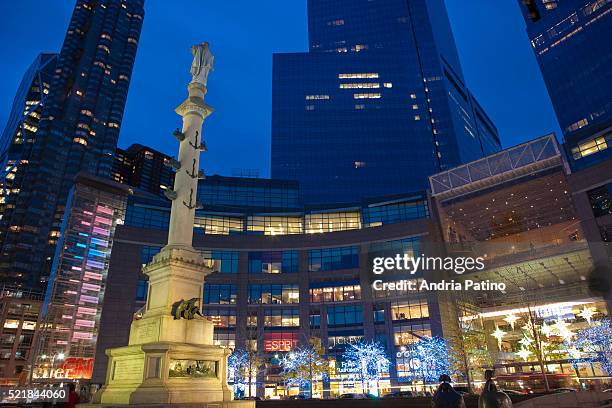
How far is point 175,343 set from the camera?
17672mm

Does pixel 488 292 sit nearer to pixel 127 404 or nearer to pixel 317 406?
pixel 317 406

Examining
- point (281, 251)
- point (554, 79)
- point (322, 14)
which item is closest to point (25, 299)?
point (281, 251)

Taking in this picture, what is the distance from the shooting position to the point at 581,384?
120 feet

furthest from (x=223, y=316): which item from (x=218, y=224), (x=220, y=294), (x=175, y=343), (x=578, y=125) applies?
(x=578, y=125)

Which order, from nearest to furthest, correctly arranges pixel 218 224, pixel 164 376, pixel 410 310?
1. pixel 164 376
2. pixel 410 310
3. pixel 218 224

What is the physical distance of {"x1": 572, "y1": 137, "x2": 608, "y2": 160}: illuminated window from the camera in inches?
1951

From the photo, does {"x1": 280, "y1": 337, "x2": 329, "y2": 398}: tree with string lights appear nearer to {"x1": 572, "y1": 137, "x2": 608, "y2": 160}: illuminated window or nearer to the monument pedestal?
the monument pedestal

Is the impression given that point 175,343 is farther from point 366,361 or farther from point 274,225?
point 274,225

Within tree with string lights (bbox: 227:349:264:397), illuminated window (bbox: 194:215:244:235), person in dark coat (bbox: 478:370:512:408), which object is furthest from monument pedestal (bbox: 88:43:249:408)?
illuminated window (bbox: 194:215:244:235)

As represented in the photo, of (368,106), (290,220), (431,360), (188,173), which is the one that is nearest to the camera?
(188,173)

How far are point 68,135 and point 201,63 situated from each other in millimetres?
161784

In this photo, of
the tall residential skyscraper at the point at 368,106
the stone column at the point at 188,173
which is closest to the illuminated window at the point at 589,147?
the stone column at the point at 188,173

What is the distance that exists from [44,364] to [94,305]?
12.9 metres

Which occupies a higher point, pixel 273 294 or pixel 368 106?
pixel 368 106
